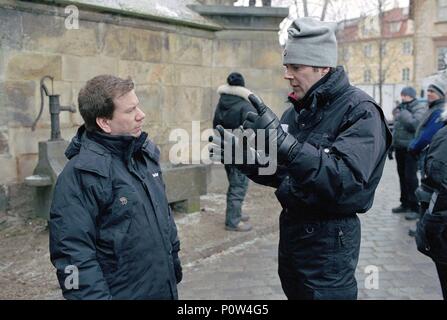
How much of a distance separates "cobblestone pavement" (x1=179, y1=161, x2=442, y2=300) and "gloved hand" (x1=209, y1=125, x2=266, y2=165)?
2.48 m

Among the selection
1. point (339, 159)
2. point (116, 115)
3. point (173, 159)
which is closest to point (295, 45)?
point (339, 159)

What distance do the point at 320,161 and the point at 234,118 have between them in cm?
406

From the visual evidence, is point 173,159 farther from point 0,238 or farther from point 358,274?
point 358,274

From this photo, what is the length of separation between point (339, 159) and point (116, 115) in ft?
3.56

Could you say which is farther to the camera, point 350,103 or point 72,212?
point 350,103

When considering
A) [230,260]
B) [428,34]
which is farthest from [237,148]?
[428,34]

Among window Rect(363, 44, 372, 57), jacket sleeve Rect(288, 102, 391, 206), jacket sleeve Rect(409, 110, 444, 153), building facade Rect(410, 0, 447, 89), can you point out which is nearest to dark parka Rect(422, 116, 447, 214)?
jacket sleeve Rect(288, 102, 391, 206)

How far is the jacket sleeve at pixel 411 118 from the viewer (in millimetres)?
7297

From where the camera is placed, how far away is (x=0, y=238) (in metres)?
5.50

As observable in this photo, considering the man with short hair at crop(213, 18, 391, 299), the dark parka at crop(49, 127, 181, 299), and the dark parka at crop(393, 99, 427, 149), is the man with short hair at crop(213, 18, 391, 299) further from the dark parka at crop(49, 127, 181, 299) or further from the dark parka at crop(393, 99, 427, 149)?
the dark parka at crop(393, 99, 427, 149)

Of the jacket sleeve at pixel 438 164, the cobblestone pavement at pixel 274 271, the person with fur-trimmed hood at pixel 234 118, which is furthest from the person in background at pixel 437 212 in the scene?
the person with fur-trimmed hood at pixel 234 118

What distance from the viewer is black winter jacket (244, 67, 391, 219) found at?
6.98 ft

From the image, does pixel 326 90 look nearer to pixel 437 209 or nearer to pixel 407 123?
pixel 437 209

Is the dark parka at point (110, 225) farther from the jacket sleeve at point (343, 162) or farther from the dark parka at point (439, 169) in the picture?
the dark parka at point (439, 169)
